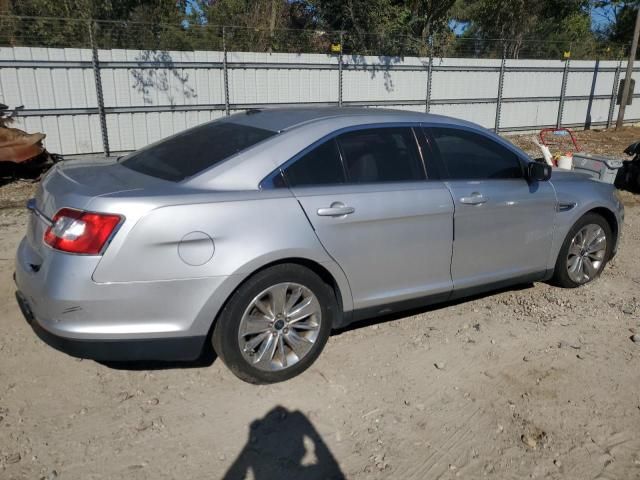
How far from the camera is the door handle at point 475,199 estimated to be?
3.89 metres

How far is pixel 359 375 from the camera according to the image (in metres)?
3.53

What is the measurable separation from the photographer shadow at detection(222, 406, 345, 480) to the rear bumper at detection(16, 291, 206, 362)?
21.2 inches

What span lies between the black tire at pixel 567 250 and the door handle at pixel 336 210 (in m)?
2.20

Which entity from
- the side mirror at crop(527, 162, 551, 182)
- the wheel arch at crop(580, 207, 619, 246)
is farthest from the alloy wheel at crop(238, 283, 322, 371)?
the wheel arch at crop(580, 207, 619, 246)

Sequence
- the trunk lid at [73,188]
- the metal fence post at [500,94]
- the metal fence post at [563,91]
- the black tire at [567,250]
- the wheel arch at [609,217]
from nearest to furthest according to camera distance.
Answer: the trunk lid at [73,188] → the black tire at [567,250] → the wheel arch at [609,217] → the metal fence post at [500,94] → the metal fence post at [563,91]

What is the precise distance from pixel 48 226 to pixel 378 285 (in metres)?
1.93

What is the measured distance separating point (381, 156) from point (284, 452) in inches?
75.6

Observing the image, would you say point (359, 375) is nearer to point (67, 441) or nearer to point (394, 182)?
point (394, 182)

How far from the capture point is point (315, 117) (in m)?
3.66

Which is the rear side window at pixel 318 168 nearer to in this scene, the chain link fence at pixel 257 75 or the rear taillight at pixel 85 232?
the rear taillight at pixel 85 232

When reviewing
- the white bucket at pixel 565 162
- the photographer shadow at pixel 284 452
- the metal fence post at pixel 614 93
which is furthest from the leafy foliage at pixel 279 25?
the photographer shadow at pixel 284 452

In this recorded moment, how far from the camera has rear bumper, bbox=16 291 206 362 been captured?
9.37ft

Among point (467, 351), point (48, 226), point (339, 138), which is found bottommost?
point (467, 351)

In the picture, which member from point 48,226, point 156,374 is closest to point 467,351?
point 156,374
